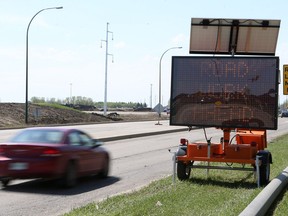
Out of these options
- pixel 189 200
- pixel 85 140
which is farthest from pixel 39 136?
pixel 189 200

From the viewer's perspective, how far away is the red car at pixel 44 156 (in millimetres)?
11016

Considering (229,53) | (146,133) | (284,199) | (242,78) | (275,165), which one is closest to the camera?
(284,199)

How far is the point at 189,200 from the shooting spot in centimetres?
867

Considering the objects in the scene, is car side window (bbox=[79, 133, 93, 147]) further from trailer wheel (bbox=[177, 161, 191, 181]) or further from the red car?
trailer wheel (bbox=[177, 161, 191, 181])

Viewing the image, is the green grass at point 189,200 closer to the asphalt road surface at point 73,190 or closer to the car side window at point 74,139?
the asphalt road surface at point 73,190

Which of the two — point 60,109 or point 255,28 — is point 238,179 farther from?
point 60,109

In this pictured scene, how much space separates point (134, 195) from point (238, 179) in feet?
10.5

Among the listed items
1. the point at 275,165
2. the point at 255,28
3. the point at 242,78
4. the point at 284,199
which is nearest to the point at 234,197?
the point at 284,199

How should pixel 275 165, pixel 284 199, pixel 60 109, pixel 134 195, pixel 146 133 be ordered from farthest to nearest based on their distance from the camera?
pixel 60 109, pixel 146 133, pixel 275 165, pixel 134 195, pixel 284 199

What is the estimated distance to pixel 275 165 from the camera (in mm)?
14305

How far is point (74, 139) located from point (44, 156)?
1244 mm

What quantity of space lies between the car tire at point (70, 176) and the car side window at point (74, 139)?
1.73 ft

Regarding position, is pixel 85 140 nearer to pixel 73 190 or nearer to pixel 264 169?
pixel 73 190

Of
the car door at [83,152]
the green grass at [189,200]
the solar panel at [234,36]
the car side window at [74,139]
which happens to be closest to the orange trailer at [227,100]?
the solar panel at [234,36]
